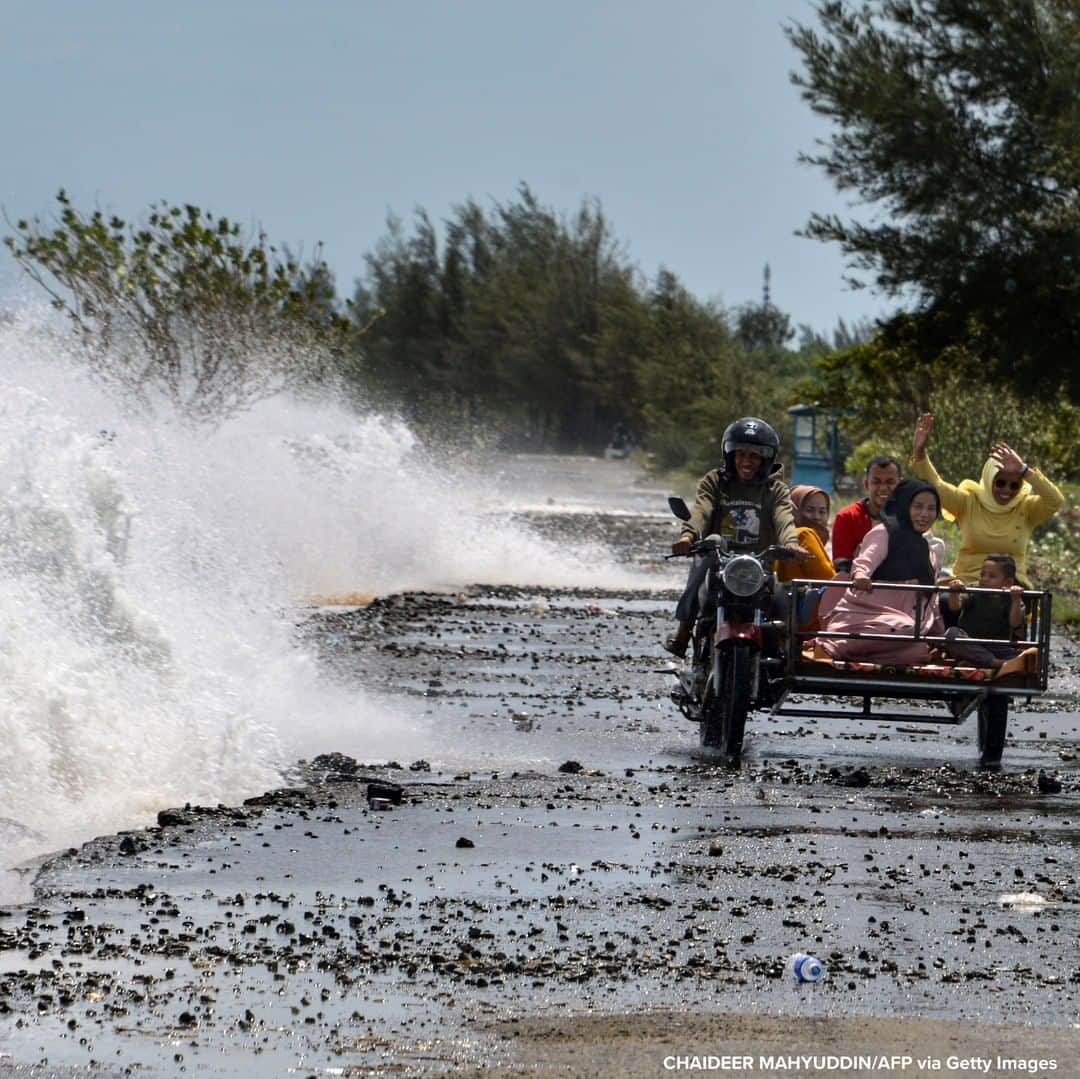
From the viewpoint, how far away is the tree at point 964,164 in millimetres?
40750

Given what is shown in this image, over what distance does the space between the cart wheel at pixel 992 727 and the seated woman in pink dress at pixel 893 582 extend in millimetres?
462

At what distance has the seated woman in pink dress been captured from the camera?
13.0 meters

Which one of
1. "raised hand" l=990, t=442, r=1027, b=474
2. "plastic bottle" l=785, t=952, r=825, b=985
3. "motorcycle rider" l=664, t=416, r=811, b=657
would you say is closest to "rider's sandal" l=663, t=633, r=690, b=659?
"motorcycle rider" l=664, t=416, r=811, b=657

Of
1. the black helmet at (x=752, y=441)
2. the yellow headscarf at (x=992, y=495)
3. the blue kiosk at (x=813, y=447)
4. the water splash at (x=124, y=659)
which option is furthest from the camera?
the blue kiosk at (x=813, y=447)

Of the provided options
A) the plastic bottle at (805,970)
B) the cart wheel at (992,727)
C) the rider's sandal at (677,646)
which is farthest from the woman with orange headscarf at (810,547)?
the plastic bottle at (805,970)

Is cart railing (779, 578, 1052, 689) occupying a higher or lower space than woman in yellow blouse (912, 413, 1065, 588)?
lower

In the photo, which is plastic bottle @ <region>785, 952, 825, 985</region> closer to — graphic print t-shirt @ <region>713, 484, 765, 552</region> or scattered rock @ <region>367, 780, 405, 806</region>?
scattered rock @ <region>367, 780, 405, 806</region>

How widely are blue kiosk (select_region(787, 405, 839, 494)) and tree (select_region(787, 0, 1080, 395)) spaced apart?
35.7 ft

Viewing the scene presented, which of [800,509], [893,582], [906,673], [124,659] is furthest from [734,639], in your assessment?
[124,659]

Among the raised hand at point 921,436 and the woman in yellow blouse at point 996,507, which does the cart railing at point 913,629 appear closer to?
the woman in yellow blouse at point 996,507

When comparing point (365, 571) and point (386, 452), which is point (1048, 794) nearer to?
point (365, 571)

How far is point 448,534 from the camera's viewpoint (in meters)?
32.7

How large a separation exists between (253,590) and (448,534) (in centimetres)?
1172

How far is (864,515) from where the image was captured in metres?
14.6
